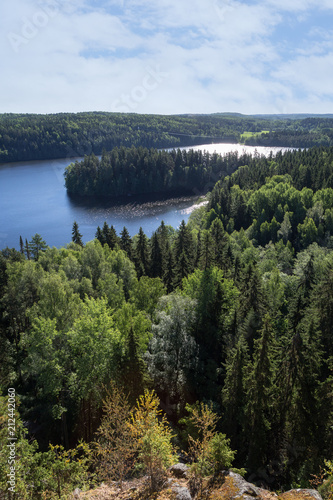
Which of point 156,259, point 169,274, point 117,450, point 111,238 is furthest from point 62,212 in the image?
point 117,450

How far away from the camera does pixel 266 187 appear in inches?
4451

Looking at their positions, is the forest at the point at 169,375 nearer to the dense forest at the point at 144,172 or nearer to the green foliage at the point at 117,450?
the green foliage at the point at 117,450

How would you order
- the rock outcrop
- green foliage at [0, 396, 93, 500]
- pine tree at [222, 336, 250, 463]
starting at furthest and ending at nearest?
pine tree at [222, 336, 250, 463], the rock outcrop, green foliage at [0, 396, 93, 500]

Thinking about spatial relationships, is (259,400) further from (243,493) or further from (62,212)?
(62,212)

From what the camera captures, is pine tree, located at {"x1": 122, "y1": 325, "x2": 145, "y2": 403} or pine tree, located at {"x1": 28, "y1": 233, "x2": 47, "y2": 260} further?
pine tree, located at {"x1": 28, "y1": 233, "x2": 47, "y2": 260}

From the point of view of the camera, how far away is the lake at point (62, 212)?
113625mm

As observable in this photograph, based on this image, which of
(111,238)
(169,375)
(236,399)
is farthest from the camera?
(111,238)

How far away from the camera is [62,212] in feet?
441

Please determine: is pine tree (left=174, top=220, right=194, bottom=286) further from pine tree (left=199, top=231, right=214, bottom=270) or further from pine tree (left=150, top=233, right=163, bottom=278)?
pine tree (left=199, top=231, right=214, bottom=270)

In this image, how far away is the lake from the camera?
113625mm

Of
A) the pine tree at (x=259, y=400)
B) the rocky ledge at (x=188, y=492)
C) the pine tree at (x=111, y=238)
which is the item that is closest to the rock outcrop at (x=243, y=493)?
the rocky ledge at (x=188, y=492)

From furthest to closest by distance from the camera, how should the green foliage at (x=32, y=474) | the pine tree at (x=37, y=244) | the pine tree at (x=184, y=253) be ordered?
the pine tree at (x=37, y=244), the pine tree at (x=184, y=253), the green foliage at (x=32, y=474)

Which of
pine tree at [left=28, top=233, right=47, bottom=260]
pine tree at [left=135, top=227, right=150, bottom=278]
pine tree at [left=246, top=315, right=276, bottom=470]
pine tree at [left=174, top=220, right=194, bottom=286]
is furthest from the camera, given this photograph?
pine tree at [left=28, top=233, right=47, bottom=260]

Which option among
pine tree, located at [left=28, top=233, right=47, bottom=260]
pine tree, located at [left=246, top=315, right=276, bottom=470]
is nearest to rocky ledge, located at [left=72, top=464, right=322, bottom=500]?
pine tree, located at [left=246, top=315, right=276, bottom=470]
